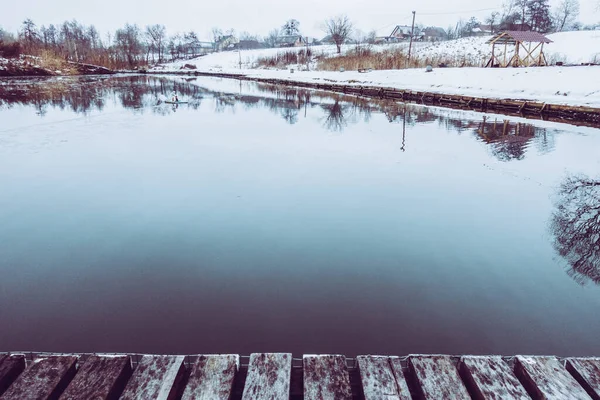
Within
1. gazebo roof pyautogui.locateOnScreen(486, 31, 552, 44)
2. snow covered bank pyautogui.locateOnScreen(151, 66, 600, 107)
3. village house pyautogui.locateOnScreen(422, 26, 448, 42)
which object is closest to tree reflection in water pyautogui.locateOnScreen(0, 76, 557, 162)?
snow covered bank pyautogui.locateOnScreen(151, 66, 600, 107)

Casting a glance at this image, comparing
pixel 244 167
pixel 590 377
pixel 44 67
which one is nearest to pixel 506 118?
pixel 244 167

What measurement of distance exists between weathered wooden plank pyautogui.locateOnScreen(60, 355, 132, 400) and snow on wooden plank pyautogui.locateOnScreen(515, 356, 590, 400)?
2.46 meters

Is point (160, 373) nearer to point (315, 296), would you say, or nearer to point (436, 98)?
point (315, 296)

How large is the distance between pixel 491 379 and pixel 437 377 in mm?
319

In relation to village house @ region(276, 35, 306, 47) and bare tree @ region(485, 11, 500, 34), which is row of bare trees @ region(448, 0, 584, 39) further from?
village house @ region(276, 35, 306, 47)

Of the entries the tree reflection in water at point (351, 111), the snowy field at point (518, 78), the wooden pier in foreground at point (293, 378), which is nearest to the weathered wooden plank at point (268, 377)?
the wooden pier in foreground at point (293, 378)

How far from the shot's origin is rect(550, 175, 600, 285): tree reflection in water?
5.31 meters

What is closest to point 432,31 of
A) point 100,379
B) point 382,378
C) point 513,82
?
point 513,82

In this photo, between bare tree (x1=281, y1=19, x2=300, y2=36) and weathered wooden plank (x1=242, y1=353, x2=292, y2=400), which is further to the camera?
bare tree (x1=281, y1=19, x2=300, y2=36)

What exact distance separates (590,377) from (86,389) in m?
3.00

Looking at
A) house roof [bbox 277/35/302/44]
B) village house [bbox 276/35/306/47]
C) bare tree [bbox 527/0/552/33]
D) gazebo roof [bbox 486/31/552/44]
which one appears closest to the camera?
gazebo roof [bbox 486/31/552/44]

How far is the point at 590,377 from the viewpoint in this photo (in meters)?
2.30

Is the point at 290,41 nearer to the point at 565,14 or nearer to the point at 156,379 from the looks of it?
the point at 565,14

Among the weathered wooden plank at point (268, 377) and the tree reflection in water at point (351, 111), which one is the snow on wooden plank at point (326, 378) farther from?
the tree reflection in water at point (351, 111)
